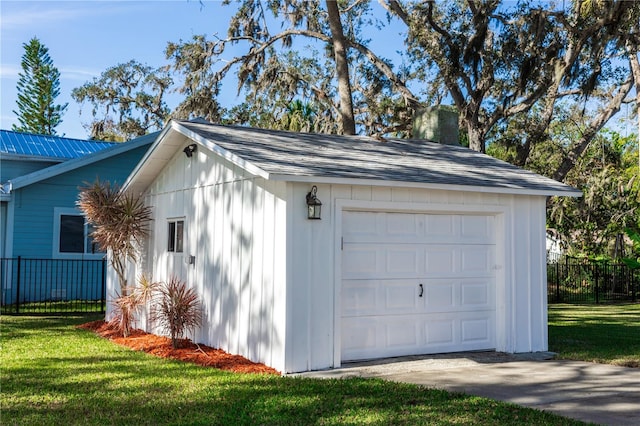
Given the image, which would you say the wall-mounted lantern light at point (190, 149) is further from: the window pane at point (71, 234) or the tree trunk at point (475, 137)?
the tree trunk at point (475, 137)

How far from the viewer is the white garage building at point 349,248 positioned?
8.47 metres

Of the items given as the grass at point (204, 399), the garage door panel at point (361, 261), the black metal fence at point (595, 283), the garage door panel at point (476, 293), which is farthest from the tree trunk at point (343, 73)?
the grass at point (204, 399)

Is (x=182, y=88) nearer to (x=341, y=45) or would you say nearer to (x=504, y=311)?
(x=341, y=45)

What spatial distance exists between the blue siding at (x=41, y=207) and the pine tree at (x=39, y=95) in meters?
20.5

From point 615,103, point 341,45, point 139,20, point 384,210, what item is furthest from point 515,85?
point 384,210

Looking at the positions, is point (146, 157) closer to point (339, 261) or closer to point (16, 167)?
point (339, 261)

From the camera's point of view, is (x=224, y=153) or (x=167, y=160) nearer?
(x=224, y=153)

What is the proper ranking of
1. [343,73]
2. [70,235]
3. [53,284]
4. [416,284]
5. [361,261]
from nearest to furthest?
[361,261], [416,284], [53,284], [70,235], [343,73]

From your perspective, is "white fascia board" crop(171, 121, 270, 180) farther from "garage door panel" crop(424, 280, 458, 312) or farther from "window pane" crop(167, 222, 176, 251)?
"garage door panel" crop(424, 280, 458, 312)

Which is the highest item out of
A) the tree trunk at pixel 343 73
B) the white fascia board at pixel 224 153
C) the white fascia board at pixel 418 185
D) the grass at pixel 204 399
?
the tree trunk at pixel 343 73

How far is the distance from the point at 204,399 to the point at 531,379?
3933 millimetres

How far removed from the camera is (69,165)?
18.2 m

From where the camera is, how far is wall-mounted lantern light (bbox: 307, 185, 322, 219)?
8.44m

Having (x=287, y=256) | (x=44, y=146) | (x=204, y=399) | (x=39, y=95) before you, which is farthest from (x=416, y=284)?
(x=39, y=95)
